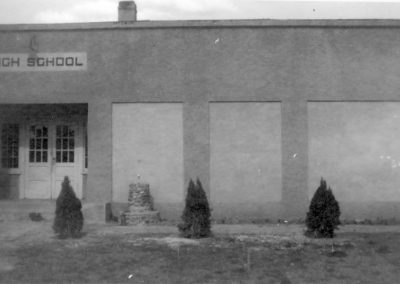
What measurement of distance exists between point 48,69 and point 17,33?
1.28m

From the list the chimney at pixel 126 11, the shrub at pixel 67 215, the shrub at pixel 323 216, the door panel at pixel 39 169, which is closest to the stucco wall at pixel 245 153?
the shrub at pixel 323 216

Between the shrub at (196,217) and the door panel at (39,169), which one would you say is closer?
the shrub at (196,217)

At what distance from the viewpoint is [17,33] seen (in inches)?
570

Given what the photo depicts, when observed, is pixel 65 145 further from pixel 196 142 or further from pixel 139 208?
pixel 196 142

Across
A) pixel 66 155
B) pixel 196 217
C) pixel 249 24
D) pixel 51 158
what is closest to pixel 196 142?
pixel 249 24

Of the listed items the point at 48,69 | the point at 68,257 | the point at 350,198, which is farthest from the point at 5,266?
the point at 350,198

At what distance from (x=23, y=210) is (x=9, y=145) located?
2.74 metres

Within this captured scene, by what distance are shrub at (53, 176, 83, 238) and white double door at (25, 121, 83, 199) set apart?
14.2 ft

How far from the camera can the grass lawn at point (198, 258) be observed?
834cm

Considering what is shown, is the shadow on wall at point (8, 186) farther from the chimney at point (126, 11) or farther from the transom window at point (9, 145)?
the chimney at point (126, 11)

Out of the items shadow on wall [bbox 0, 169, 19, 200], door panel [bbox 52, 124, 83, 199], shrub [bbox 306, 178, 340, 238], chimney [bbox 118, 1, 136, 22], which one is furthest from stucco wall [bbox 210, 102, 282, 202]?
shadow on wall [bbox 0, 169, 19, 200]

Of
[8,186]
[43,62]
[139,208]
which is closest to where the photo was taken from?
[139,208]

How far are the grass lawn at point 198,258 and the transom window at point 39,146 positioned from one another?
3924mm

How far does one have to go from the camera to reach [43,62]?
1438cm
